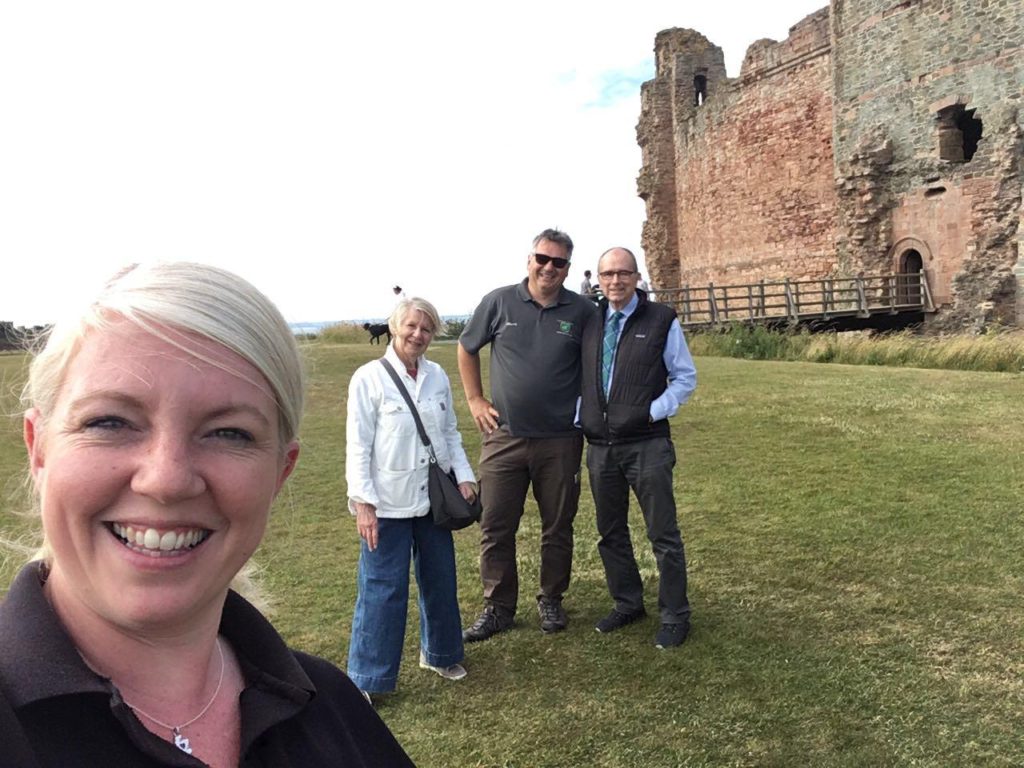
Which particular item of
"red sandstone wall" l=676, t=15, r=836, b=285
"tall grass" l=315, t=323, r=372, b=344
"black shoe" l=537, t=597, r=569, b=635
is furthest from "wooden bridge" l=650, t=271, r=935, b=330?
"black shoe" l=537, t=597, r=569, b=635

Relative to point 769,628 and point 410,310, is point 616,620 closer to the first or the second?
point 769,628

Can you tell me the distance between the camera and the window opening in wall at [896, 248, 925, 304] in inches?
813

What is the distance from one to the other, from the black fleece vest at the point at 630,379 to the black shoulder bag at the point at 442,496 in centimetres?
88

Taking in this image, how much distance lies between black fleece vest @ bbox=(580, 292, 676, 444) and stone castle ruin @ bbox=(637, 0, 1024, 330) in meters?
16.8

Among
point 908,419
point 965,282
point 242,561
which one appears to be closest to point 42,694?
point 242,561

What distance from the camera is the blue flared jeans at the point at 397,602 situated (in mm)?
3650

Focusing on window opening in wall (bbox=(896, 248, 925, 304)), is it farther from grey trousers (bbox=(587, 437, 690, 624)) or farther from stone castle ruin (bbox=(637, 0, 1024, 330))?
grey trousers (bbox=(587, 437, 690, 624))

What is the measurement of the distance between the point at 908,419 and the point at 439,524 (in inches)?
285

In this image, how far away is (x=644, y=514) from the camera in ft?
14.1

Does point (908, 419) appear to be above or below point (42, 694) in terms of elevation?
below

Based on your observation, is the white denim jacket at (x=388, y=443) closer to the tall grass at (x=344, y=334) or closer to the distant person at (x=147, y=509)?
the distant person at (x=147, y=509)

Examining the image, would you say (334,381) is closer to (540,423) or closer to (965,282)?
(540,423)

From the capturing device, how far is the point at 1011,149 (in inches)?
698

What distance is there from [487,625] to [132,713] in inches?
135
